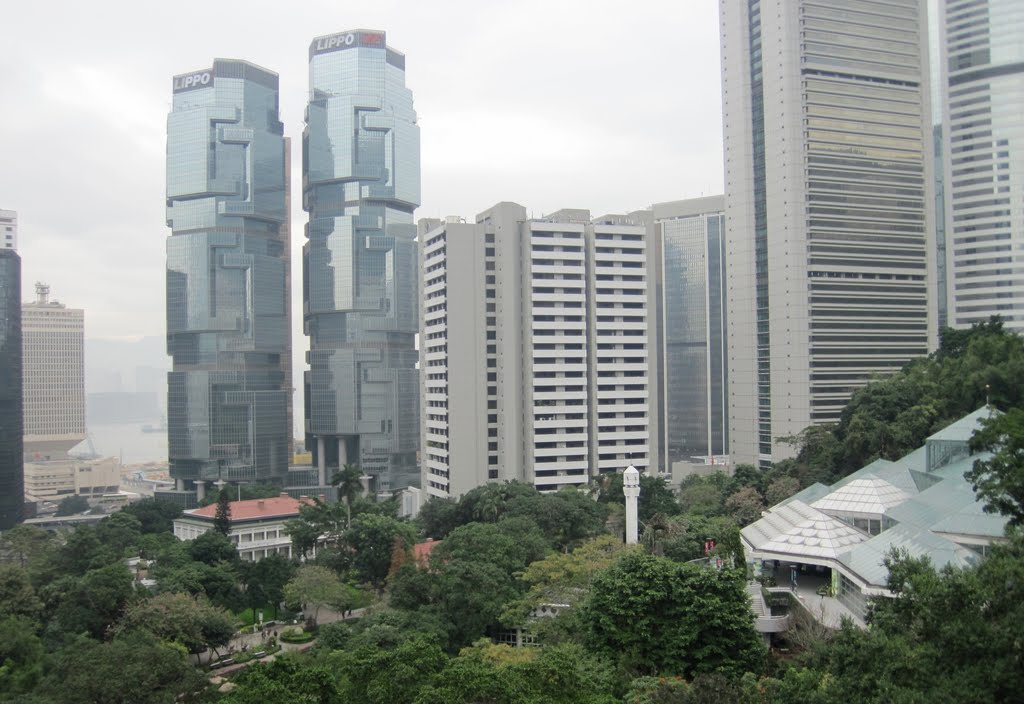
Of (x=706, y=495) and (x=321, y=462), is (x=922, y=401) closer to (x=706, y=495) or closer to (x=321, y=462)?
(x=706, y=495)

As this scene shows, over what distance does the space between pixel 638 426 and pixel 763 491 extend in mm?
23172

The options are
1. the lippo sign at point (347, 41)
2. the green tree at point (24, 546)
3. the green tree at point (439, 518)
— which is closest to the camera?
the green tree at point (24, 546)

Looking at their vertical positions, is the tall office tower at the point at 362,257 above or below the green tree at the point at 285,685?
above

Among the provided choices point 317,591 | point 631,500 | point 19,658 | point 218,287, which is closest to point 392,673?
point 19,658

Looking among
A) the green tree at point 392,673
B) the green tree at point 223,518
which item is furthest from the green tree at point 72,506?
the green tree at point 392,673

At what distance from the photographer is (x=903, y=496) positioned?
2848 centimetres

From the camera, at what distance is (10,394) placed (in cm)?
8850

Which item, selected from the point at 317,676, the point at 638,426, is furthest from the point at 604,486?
the point at 317,676

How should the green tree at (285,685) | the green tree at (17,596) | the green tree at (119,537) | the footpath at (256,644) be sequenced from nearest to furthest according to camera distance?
the green tree at (285,685), the footpath at (256,644), the green tree at (17,596), the green tree at (119,537)

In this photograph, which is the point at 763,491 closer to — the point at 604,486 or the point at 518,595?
the point at 604,486

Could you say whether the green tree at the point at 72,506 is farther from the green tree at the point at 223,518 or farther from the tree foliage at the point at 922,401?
the tree foliage at the point at 922,401

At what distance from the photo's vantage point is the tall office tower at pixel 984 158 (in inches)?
3329

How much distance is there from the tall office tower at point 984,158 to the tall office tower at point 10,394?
98.8 metres

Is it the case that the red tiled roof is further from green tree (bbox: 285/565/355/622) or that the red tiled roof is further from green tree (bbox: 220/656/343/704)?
green tree (bbox: 220/656/343/704)
